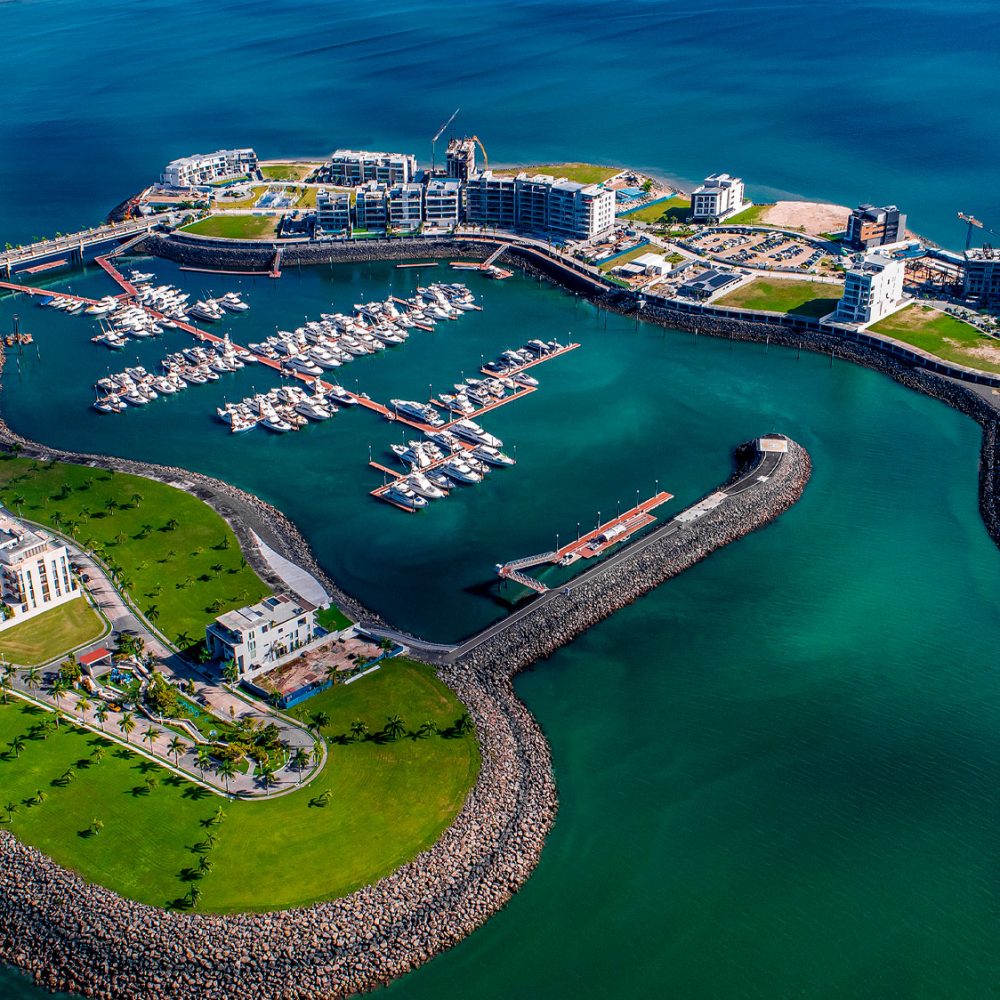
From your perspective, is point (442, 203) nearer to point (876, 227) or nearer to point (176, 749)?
point (876, 227)

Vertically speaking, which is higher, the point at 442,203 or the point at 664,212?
Result: the point at 442,203

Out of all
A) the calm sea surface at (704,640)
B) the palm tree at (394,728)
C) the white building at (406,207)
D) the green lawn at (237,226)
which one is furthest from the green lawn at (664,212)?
the palm tree at (394,728)

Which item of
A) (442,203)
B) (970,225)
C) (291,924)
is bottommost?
(291,924)

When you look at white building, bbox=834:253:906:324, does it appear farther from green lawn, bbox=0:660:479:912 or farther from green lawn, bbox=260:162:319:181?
green lawn, bbox=260:162:319:181

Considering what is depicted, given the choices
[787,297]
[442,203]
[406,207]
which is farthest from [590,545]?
[406,207]

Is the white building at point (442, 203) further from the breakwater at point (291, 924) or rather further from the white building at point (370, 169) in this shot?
the breakwater at point (291, 924)

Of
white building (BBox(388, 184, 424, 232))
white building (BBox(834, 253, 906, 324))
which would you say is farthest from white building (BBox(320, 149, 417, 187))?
white building (BBox(834, 253, 906, 324))
